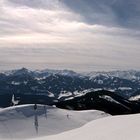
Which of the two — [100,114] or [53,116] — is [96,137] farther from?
[100,114]

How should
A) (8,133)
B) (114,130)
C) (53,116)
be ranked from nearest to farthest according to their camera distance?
(114,130) < (8,133) < (53,116)

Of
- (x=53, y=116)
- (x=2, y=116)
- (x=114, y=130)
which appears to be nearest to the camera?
(x=114, y=130)

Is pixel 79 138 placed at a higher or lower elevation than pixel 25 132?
higher


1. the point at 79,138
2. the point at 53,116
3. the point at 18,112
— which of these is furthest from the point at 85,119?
the point at 79,138

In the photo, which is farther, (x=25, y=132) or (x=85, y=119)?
(x=85, y=119)

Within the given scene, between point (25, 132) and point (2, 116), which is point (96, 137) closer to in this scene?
point (25, 132)

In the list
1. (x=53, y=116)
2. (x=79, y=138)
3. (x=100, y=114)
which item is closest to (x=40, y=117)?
(x=53, y=116)
